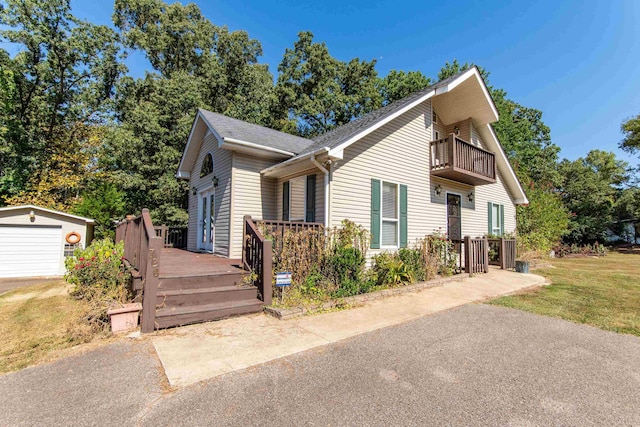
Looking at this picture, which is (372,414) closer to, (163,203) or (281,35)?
(163,203)

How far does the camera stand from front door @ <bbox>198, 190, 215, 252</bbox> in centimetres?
1012

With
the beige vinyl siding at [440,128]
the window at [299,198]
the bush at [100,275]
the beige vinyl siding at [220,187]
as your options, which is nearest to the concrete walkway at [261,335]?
the bush at [100,275]

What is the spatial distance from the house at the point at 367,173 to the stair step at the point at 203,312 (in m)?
2.91

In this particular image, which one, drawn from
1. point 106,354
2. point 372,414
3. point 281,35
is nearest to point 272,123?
point 281,35

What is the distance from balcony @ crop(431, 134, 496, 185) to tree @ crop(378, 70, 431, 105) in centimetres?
1509

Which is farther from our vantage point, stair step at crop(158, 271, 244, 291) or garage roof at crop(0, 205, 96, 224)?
garage roof at crop(0, 205, 96, 224)

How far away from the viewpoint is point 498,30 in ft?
38.9

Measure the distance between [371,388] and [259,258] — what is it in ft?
10.7

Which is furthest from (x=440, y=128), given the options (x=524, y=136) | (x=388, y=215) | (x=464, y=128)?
(x=524, y=136)

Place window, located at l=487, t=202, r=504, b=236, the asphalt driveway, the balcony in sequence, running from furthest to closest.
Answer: window, located at l=487, t=202, r=504, b=236 < the balcony < the asphalt driveway

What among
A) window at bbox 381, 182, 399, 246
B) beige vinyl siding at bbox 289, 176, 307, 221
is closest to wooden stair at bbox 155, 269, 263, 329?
beige vinyl siding at bbox 289, 176, 307, 221

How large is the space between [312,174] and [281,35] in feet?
73.1

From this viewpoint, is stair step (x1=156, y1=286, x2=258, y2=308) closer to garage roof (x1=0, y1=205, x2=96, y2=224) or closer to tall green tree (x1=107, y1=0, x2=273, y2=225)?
tall green tree (x1=107, y1=0, x2=273, y2=225)

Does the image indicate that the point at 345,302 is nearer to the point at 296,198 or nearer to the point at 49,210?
the point at 296,198
